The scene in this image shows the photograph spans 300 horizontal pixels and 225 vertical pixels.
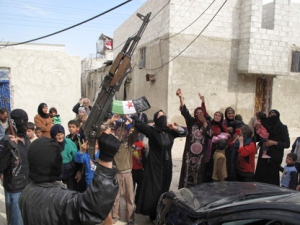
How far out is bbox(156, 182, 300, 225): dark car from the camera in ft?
5.89

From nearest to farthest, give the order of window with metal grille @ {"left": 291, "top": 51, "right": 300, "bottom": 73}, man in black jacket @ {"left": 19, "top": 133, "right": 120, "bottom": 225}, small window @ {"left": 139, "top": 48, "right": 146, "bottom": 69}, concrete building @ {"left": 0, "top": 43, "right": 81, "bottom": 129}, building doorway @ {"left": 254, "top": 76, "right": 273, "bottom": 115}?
man in black jacket @ {"left": 19, "top": 133, "right": 120, "bottom": 225}
concrete building @ {"left": 0, "top": 43, "right": 81, "bottom": 129}
building doorway @ {"left": 254, "top": 76, "right": 273, "bottom": 115}
window with metal grille @ {"left": 291, "top": 51, "right": 300, "bottom": 73}
small window @ {"left": 139, "top": 48, "right": 146, "bottom": 69}

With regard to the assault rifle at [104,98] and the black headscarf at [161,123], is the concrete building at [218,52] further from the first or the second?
the assault rifle at [104,98]

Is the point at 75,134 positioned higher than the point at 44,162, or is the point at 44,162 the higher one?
the point at 44,162

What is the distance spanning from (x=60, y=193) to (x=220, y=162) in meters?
3.00

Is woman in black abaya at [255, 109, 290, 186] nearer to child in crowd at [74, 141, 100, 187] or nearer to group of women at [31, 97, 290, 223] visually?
group of women at [31, 97, 290, 223]

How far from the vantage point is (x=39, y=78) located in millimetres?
10016

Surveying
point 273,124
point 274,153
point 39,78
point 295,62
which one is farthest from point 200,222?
point 295,62

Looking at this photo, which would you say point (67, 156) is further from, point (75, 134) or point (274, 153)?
point (274, 153)

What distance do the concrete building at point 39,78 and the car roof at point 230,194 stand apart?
848 centimetres

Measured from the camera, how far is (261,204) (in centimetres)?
193

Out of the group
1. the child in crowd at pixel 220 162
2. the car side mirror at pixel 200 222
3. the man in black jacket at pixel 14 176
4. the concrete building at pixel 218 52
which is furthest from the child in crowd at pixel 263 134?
the concrete building at pixel 218 52

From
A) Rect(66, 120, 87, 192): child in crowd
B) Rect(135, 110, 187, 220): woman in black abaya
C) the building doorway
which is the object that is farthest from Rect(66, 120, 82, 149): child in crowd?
the building doorway

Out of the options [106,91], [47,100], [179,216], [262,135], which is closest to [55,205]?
[179,216]

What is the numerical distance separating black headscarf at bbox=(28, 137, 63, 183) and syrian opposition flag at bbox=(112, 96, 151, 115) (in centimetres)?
189
